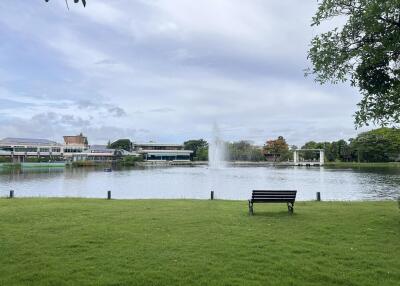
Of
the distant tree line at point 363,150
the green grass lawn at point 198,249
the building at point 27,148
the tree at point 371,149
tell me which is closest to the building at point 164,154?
the building at point 27,148

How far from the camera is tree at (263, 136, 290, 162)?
149750 millimetres

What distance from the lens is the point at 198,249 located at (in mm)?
7426

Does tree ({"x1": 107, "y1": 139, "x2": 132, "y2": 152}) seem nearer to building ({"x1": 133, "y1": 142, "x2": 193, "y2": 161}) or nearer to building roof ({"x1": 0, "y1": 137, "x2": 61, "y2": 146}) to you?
building ({"x1": 133, "y1": 142, "x2": 193, "y2": 161})

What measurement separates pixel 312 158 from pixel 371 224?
13565cm

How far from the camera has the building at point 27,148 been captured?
127 meters

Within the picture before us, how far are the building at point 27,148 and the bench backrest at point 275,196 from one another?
12780cm

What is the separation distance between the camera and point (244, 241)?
8.13 m

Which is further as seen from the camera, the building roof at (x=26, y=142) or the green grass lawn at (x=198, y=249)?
the building roof at (x=26, y=142)

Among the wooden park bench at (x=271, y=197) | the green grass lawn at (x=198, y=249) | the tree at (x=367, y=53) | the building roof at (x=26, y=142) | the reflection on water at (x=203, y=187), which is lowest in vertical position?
the reflection on water at (x=203, y=187)

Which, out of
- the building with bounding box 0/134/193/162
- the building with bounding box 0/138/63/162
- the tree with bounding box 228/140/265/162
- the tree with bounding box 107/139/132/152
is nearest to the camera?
the building with bounding box 0/138/63/162

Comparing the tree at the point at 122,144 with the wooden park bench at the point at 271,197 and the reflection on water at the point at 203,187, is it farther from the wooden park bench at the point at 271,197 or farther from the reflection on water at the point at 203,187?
the wooden park bench at the point at 271,197

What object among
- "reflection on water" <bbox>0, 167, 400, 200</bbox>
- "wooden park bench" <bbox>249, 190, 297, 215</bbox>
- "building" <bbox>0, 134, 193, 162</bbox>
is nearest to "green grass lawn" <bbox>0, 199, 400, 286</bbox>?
"wooden park bench" <bbox>249, 190, 297, 215</bbox>

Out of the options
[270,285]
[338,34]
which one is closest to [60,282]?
[270,285]

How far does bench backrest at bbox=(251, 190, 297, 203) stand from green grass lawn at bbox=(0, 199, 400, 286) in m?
0.86
